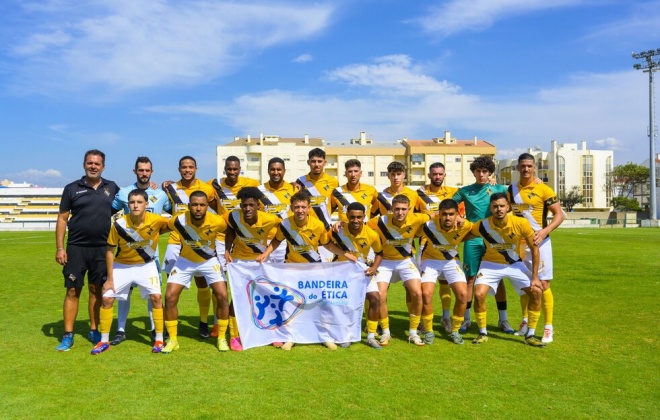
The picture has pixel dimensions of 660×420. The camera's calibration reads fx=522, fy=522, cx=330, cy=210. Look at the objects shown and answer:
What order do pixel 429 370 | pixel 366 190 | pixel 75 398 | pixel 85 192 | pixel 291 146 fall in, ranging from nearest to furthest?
1. pixel 75 398
2. pixel 429 370
3. pixel 85 192
4. pixel 366 190
5. pixel 291 146

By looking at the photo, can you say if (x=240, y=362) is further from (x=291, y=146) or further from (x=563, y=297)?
(x=291, y=146)

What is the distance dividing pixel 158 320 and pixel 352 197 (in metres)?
2.89

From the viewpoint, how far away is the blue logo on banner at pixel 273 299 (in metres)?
6.27

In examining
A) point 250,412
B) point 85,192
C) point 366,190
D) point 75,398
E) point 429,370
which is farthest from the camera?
point 366,190

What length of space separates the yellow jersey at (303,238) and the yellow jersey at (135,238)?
1.44 meters

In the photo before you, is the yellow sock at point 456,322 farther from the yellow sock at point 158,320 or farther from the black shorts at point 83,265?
the black shorts at point 83,265

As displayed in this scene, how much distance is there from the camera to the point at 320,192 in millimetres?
7238

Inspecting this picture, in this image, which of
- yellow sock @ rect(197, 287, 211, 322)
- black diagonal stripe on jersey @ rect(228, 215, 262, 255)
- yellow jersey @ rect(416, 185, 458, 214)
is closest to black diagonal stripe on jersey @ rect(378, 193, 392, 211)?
yellow jersey @ rect(416, 185, 458, 214)

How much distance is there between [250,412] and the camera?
161 inches

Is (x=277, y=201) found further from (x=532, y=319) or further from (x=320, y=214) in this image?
(x=532, y=319)

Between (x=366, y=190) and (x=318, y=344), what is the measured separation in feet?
7.14

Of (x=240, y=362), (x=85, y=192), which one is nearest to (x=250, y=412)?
(x=240, y=362)

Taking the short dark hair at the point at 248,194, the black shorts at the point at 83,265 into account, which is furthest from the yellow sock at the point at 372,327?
the black shorts at the point at 83,265

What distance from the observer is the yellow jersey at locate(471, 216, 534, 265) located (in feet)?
20.3
